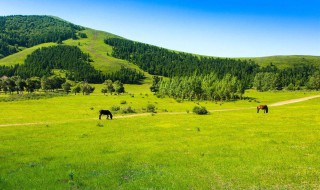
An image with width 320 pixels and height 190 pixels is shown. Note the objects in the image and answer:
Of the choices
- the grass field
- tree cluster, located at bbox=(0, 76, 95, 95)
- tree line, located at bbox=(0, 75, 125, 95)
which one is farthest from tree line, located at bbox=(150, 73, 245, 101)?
the grass field

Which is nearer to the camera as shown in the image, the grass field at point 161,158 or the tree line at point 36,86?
the grass field at point 161,158

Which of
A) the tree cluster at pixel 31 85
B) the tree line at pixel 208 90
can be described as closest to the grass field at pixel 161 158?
the tree line at pixel 208 90

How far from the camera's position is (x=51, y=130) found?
4300cm

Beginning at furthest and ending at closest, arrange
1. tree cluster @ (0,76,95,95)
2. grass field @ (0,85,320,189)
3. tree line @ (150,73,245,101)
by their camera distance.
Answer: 1. tree cluster @ (0,76,95,95)
2. tree line @ (150,73,245,101)
3. grass field @ (0,85,320,189)

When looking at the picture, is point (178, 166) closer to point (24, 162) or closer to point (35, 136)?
point (24, 162)

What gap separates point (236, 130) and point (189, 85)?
96.1 meters

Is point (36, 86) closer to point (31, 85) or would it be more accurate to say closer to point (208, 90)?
point (31, 85)

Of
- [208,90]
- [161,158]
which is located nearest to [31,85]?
[208,90]

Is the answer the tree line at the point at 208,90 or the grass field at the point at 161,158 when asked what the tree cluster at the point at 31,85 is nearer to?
the tree line at the point at 208,90

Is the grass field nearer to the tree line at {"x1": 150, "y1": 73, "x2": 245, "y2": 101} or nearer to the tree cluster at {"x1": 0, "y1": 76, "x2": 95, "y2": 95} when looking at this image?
the tree line at {"x1": 150, "y1": 73, "x2": 245, "y2": 101}

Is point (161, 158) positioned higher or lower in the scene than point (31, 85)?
higher

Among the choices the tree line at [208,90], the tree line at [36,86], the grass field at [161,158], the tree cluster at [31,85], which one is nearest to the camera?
the grass field at [161,158]

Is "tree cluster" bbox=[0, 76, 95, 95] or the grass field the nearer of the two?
the grass field

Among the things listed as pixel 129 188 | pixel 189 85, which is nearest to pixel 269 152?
pixel 129 188
